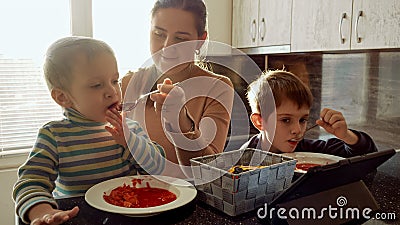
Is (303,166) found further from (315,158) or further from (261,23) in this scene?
(261,23)

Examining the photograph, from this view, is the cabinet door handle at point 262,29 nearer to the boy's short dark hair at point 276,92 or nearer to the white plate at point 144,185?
the boy's short dark hair at point 276,92

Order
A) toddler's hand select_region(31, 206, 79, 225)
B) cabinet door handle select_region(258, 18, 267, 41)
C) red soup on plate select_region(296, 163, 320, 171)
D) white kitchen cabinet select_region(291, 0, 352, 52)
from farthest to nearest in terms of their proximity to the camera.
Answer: cabinet door handle select_region(258, 18, 267, 41)
white kitchen cabinet select_region(291, 0, 352, 52)
red soup on plate select_region(296, 163, 320, 171)
toddler's hand select_region(31, 206, 79, 225)

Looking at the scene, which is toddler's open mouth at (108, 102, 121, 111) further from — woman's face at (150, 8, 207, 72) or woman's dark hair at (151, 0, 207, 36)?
woman's dark hair at (151, 0, 207, 36)

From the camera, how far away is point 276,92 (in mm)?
1281

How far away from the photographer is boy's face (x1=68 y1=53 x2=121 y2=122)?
34.6 inches

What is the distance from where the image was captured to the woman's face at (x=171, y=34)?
1155 millimetres

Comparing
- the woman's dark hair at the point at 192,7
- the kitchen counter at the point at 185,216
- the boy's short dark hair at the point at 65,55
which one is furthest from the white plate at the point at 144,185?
the woman's dark hair at the point at 192,7

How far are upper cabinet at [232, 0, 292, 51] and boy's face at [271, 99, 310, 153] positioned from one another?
0.86 meters

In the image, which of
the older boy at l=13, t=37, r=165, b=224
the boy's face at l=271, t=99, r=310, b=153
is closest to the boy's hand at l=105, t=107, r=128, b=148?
the older boy at l=13, t=37, r=165, b=224

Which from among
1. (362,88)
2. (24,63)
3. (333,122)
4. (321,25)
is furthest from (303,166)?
(24,63)

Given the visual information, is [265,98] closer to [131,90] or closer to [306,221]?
[131,90]

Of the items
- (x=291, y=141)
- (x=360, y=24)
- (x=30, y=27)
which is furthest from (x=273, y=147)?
(x=30, y=27)

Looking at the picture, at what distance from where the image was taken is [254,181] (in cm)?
71

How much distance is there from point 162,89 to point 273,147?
52cm
